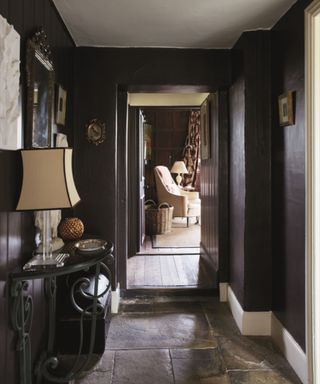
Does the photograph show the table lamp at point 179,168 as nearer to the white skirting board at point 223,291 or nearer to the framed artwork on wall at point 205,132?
the framed artwork on wall at point 205,132

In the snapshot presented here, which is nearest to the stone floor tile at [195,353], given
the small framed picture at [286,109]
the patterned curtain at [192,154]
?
the small framed picture at [286,109]

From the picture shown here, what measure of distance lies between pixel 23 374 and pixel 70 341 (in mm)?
811

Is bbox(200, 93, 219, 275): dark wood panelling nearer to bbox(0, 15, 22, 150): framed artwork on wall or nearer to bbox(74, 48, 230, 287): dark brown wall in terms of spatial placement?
bbox(74, 48, 230, 287): dark brown wall

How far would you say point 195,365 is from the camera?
2.30 m

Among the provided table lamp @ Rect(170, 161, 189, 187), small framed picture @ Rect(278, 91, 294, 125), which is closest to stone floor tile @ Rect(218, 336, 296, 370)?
small framed picture @ Rect(278, 91, 294, 125)

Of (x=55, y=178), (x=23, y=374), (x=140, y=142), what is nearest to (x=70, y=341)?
(x=23, y=374)

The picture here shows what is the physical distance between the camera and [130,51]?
3.06 m

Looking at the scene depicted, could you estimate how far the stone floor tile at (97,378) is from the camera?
2.14 metres

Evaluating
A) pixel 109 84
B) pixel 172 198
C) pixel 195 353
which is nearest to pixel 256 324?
pixel 195 353

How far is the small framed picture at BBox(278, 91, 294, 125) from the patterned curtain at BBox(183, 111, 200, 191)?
545 centimetres

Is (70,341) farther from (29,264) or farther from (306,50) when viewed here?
(306,50)

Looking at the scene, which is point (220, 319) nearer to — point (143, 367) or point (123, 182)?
point (143, 367)

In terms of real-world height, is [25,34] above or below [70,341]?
above

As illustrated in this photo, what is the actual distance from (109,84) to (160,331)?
2021 mm
